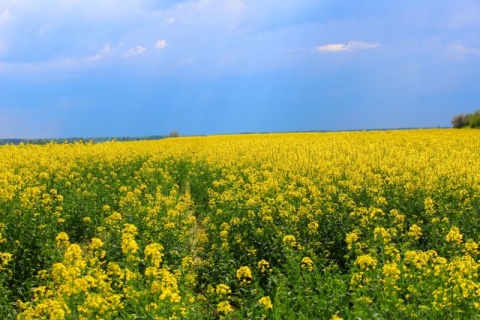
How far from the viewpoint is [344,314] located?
19.9 feet

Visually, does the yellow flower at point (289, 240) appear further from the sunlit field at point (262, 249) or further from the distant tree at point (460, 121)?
the distant tree at point (460, 121)

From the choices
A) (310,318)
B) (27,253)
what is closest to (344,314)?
(310,318)

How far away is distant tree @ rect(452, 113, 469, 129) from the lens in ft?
236

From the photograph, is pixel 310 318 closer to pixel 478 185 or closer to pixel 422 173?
pixel 478 185

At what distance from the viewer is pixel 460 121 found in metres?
73.9

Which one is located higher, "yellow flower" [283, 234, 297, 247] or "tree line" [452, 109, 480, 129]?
"tree line" [452, 109, 480, 129]

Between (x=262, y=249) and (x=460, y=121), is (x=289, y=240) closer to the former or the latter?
(x=262, y=249)

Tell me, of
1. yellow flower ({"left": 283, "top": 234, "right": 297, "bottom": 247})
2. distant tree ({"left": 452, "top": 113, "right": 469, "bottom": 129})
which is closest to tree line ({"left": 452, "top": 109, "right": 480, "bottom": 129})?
distant tree ({"left": 452, "top": 113, "right": 469, "bottom": 129})

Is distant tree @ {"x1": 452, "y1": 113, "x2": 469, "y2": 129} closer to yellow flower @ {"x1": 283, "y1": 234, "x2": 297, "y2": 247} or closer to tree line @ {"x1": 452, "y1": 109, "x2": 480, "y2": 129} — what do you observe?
tree line @ {"x1": 452, "y1": 109, "x2": 480, "y2": 129}

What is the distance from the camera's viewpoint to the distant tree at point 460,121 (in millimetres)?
72000

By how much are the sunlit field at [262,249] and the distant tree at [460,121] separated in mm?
62192

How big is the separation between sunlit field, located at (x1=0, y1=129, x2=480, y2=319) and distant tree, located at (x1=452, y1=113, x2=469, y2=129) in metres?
62.2

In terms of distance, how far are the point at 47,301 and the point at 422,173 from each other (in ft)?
35.7

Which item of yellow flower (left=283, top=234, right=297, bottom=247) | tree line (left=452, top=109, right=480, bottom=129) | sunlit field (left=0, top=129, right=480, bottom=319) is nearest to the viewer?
sunlit field (left=0, top=129, right=480, bottom=319)
